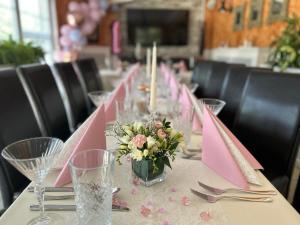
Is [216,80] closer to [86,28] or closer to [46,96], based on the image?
[46,96]

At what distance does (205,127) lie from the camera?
36.5 inches

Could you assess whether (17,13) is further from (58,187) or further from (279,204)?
(279,204)

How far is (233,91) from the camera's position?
201 centimetres

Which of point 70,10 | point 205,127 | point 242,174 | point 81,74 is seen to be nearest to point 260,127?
point 205,127

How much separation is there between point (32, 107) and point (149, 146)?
92 centimetres

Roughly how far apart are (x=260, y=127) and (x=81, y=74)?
1.81 metres

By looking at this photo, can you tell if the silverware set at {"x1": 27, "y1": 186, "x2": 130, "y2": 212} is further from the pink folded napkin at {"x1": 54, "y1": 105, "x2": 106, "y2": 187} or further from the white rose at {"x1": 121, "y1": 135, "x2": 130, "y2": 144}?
the white rose at {"x1": 121, "y1": 135, "x2": 130, "y2": 144}

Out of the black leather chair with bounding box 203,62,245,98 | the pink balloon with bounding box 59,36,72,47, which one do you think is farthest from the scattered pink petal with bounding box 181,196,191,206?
the pink balloon with bounding box 59,36,72,47

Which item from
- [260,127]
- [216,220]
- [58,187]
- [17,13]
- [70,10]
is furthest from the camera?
[70,10]

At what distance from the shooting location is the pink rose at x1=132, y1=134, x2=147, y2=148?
695mm

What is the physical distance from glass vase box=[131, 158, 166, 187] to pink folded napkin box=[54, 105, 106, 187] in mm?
161

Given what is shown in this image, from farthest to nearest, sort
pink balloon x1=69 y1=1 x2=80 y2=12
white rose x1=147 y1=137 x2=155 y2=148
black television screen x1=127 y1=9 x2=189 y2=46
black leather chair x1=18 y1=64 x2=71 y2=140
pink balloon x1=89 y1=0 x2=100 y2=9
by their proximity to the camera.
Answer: black television screen x1=127 y1=9 x2=189 y2=46 < pink balloon x1=89 y1=0 x2=100 y2=9 < pink balloon x1=69 y1=1 x2=80 y2=12 < black leather chair x1=18 y1=64 x2=71 y2=140 < white rose x1=147 y1=137 x2=155 y2=148

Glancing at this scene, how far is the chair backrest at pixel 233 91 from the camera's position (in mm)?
1952

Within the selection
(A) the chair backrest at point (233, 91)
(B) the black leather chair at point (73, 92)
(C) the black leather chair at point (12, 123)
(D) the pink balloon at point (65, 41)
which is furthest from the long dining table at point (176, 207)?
(D) the pink balloon at point (65, 41)
